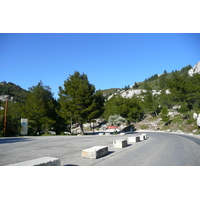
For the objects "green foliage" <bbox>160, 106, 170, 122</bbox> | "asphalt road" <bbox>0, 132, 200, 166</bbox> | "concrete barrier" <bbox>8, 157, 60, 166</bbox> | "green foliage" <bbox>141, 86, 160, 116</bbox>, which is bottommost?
"asphalt road" <bbox>0, 132, 200, 166</bbox>

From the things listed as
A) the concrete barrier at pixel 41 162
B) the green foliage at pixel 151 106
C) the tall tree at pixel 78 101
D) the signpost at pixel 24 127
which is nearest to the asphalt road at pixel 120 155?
the concrete barrier at pixel 41 162

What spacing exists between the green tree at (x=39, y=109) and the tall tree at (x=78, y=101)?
A: 8.20 ft

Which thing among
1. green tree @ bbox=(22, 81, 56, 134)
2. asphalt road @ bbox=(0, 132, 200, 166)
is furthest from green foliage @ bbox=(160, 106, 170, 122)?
asphalt road @ bbox=(0, 132, 200, 166)

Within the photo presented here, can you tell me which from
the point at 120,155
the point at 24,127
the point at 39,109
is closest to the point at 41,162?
the point at 120,155

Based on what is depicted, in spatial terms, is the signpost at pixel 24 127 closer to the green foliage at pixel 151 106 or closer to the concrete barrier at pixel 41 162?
the concrete barrier at pixel 41 162

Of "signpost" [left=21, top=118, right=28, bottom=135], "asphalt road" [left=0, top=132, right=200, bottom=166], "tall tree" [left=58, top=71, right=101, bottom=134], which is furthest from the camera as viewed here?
"tall tree" [left=58, top=71, right=101, bottom=134]

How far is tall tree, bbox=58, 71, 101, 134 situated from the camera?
2966 centimetres

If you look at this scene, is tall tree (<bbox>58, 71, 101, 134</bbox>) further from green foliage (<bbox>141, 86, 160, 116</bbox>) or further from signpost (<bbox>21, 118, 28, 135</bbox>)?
green foliage (<bbox>141, 86, 160, 116</bbox>)

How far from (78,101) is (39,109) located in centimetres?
781

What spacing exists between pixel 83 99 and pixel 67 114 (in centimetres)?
400

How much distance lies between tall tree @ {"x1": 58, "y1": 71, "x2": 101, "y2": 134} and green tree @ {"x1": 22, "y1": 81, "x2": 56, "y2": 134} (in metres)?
2.50

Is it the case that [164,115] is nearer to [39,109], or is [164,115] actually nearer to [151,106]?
[151,106]
